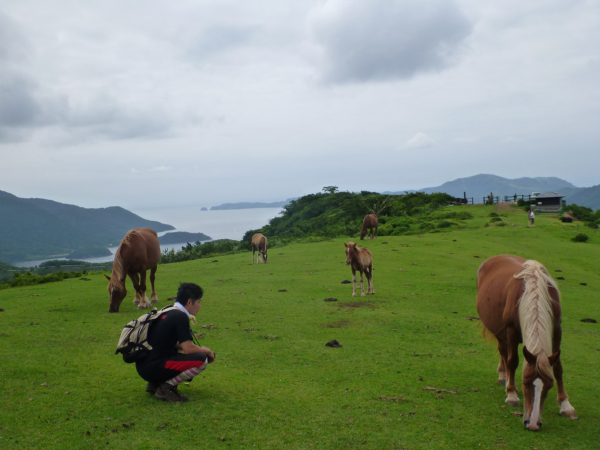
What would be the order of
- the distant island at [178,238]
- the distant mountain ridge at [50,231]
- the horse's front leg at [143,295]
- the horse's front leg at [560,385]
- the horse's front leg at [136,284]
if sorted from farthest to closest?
the distant mountain ridge at [50,231]
the distant island at [178,238]
the horse's front leg at [136,284]
the horse's front leg at [143,295]
the horse's front leg at [560,385]

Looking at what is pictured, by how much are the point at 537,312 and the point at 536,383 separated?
2.80ft

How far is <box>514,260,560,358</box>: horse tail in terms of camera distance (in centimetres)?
479

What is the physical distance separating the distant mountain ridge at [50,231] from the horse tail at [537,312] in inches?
4988

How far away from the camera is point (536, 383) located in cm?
480

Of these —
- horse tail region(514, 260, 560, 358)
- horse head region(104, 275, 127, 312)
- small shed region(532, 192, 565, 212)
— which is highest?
small shed region(532, 192, 565, 212)

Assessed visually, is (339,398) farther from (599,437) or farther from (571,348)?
(571,348)

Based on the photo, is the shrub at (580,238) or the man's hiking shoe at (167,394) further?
the shrub at (580,238)

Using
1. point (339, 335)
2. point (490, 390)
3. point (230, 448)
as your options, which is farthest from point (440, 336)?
point (230, 448)

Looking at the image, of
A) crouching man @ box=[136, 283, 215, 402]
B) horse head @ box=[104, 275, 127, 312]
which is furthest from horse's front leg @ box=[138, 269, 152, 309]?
crouching man @ box=[136, 283, 215, 402]

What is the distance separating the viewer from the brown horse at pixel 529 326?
4789 mm

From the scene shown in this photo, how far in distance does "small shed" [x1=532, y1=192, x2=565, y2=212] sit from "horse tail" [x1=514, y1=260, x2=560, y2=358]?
52.5 meters

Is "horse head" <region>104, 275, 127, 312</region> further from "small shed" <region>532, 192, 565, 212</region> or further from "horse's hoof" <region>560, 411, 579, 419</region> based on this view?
"small shed" <region>532, 192, 565, 212</region>

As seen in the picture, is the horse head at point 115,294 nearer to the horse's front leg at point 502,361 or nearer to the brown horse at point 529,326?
the brown horse at point 529,326

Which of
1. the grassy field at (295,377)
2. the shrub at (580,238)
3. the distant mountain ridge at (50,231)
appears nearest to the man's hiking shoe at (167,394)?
the grassy field at (295,377)
